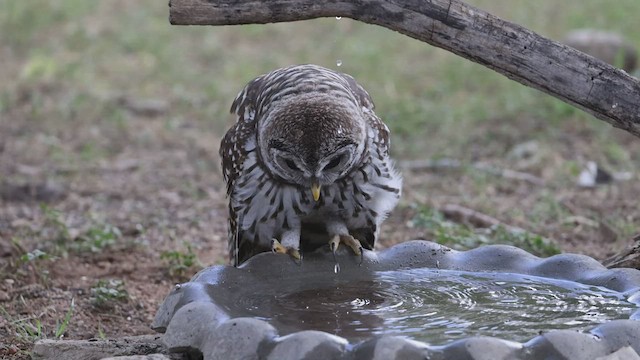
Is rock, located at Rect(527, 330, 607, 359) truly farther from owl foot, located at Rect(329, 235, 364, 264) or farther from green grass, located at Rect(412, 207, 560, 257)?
green grass, located at Rect(412, 207, 560, 257)

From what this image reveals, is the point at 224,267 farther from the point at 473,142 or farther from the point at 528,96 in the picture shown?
the point at 528,96

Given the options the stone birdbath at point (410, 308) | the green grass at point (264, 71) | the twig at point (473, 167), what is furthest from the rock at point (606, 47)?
the stone birdbath at point (410, 308)

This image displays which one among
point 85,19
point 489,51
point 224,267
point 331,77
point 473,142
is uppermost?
point 489,51

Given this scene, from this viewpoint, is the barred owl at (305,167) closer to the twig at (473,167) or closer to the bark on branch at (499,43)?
the bark on branch at (499,43)

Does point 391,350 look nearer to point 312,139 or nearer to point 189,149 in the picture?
point 312,139

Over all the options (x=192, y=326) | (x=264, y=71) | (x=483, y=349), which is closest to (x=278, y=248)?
(x=192, y=326)

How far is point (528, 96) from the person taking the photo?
972 centimetres

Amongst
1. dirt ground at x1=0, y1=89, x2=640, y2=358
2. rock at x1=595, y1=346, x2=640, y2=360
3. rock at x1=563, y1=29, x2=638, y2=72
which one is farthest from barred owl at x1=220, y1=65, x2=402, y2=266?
rock at x1=563, y1=29, x2=638, y2=72

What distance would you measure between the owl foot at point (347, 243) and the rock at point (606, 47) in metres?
6.03

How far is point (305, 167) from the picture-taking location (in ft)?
15.4

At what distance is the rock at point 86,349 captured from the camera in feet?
13.8

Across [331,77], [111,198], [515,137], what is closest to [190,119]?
[111,198]

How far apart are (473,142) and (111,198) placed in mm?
3146

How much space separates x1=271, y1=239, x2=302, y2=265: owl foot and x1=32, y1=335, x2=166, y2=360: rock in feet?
2.48
